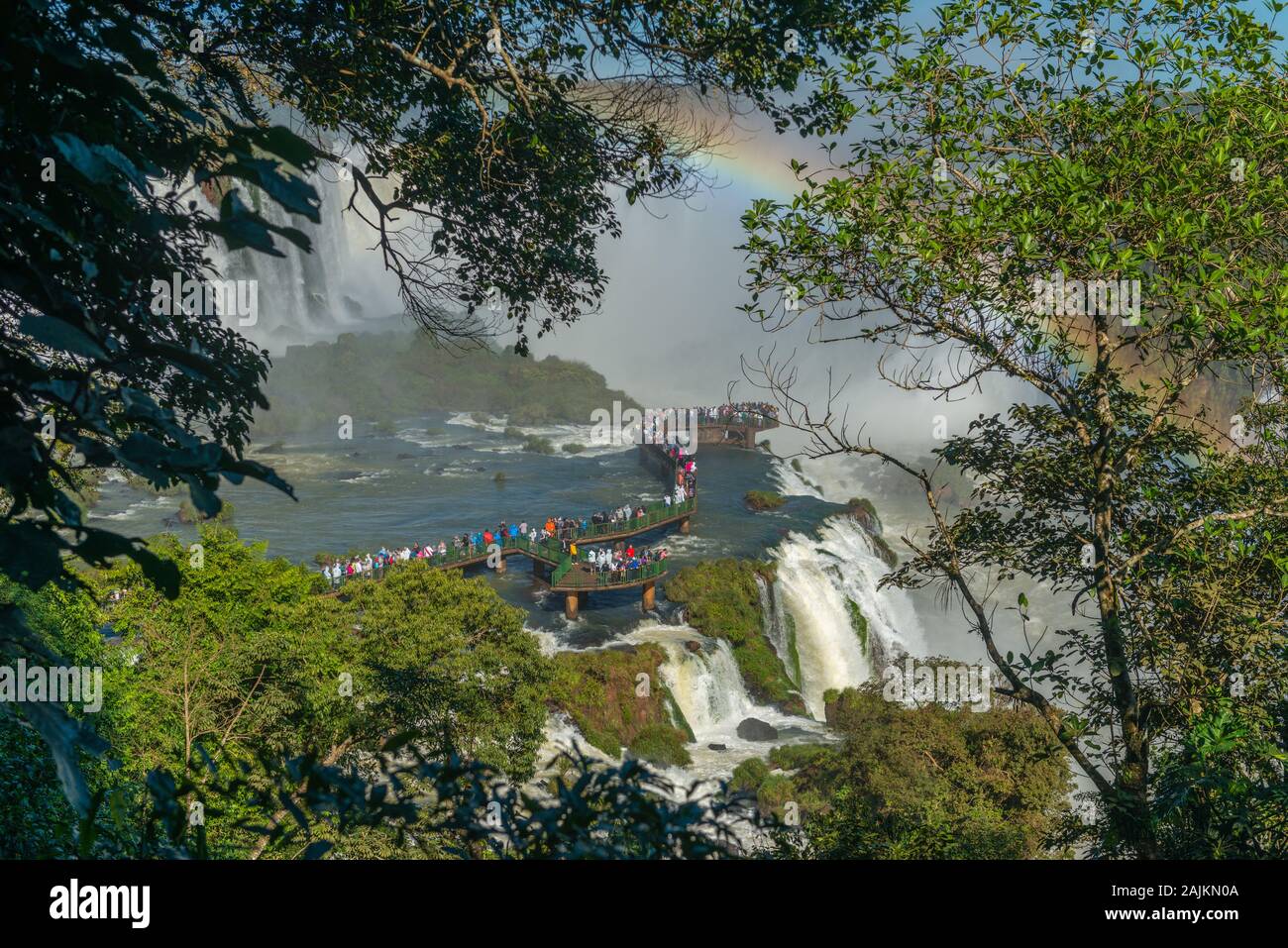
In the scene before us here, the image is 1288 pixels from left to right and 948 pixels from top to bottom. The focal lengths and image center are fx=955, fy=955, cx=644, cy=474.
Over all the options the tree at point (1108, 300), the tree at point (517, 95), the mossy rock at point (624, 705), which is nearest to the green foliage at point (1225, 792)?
the tree at point (1108, 300)

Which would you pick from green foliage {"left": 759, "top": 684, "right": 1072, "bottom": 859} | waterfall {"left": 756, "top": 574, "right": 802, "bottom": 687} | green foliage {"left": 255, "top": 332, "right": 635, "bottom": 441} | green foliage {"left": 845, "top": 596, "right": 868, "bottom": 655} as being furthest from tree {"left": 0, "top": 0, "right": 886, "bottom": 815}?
green foliage {"left": 255, "top": 332, "right": 635, "bottom": 441}

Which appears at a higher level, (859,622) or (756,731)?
(859,622)

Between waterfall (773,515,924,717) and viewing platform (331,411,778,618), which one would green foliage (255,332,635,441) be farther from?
waterfall (773,515,924,717)

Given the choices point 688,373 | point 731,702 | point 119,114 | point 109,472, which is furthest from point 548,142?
point 688,373

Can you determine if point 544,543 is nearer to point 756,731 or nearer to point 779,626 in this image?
point 779,626

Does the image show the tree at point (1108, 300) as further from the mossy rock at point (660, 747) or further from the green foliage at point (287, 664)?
the mossy rock at point (660, 747)

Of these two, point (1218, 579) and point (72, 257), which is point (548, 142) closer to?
point (72, 257)

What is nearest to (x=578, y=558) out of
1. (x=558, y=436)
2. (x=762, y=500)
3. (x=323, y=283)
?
(x=762, y=500)
